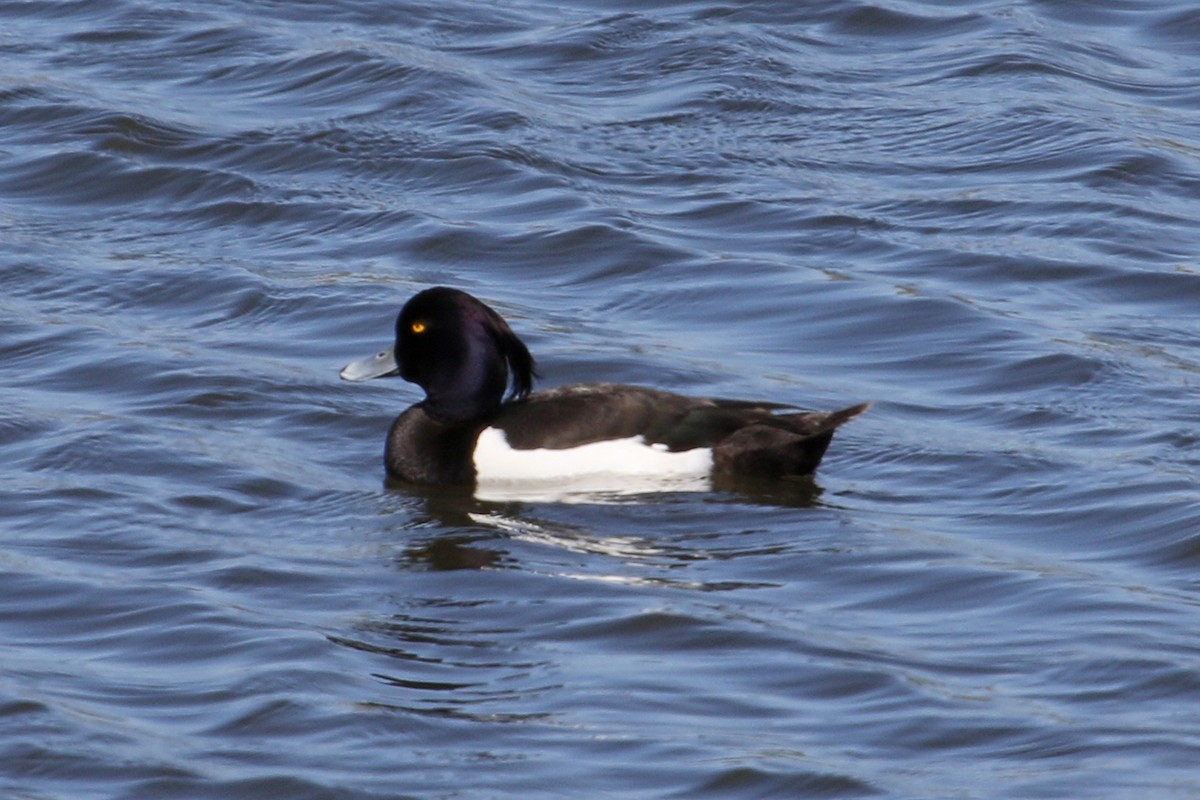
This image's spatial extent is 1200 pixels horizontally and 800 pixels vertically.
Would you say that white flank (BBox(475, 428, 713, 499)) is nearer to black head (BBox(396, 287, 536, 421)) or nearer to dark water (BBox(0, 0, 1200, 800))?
dark water (BBox(0, 0, 1200, 800))

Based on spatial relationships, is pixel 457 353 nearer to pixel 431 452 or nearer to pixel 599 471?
pixel 431 452

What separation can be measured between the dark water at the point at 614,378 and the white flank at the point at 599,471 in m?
0.16

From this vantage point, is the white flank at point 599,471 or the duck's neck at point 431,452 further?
the duck's neck at point 431,452

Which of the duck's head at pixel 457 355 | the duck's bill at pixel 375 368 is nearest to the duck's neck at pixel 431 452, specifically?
the duck's head at pixel 457 355

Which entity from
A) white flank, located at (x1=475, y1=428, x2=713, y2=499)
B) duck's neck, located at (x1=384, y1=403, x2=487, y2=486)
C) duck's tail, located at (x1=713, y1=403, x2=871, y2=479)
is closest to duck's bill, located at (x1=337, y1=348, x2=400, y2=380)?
duck's neck, located at (x1=384, y1=403, x2=487, y2=486)

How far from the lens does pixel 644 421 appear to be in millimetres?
8867

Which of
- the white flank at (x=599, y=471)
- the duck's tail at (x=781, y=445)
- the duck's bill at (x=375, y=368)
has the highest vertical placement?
the duck's bill at (x=375, y=368)

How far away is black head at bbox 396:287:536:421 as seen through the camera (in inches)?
365

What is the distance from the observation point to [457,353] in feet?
30.6

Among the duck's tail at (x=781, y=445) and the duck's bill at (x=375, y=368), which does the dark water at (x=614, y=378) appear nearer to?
the duck's tail at (x=781, y=445)

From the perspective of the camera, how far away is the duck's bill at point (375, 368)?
942 centimetres

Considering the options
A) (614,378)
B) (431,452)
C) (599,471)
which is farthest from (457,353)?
(614,378)

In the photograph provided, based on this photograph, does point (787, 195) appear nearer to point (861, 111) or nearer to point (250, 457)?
point (861, 111)

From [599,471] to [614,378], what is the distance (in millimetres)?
1205
